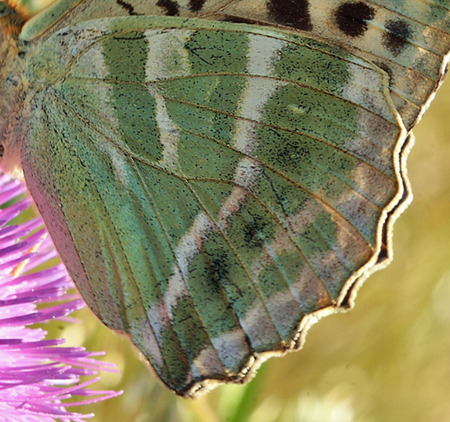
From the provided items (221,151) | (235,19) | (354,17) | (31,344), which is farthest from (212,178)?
(31,344)

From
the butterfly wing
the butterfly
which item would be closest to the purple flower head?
the butterfly

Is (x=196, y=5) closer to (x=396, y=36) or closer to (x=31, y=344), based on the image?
(x=396, y=36)

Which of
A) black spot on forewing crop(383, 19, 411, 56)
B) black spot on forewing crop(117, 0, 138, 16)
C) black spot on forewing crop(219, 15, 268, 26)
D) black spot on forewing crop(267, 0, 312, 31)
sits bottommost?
black spot on forewing crop(383, 19, 411, 56)

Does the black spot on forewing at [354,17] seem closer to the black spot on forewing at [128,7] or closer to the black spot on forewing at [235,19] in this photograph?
the black spot on forewing at [235,19]

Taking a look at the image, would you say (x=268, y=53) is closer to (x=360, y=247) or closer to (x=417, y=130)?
(x=360, y=247)

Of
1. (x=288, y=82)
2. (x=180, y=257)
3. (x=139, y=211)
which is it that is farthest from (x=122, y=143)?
(x=288, y=82)

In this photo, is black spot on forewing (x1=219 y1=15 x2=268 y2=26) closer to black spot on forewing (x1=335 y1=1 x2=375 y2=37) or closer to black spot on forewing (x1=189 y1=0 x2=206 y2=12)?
black spot on forewing (x1=189 y1=0 x2=206 y2=12)
